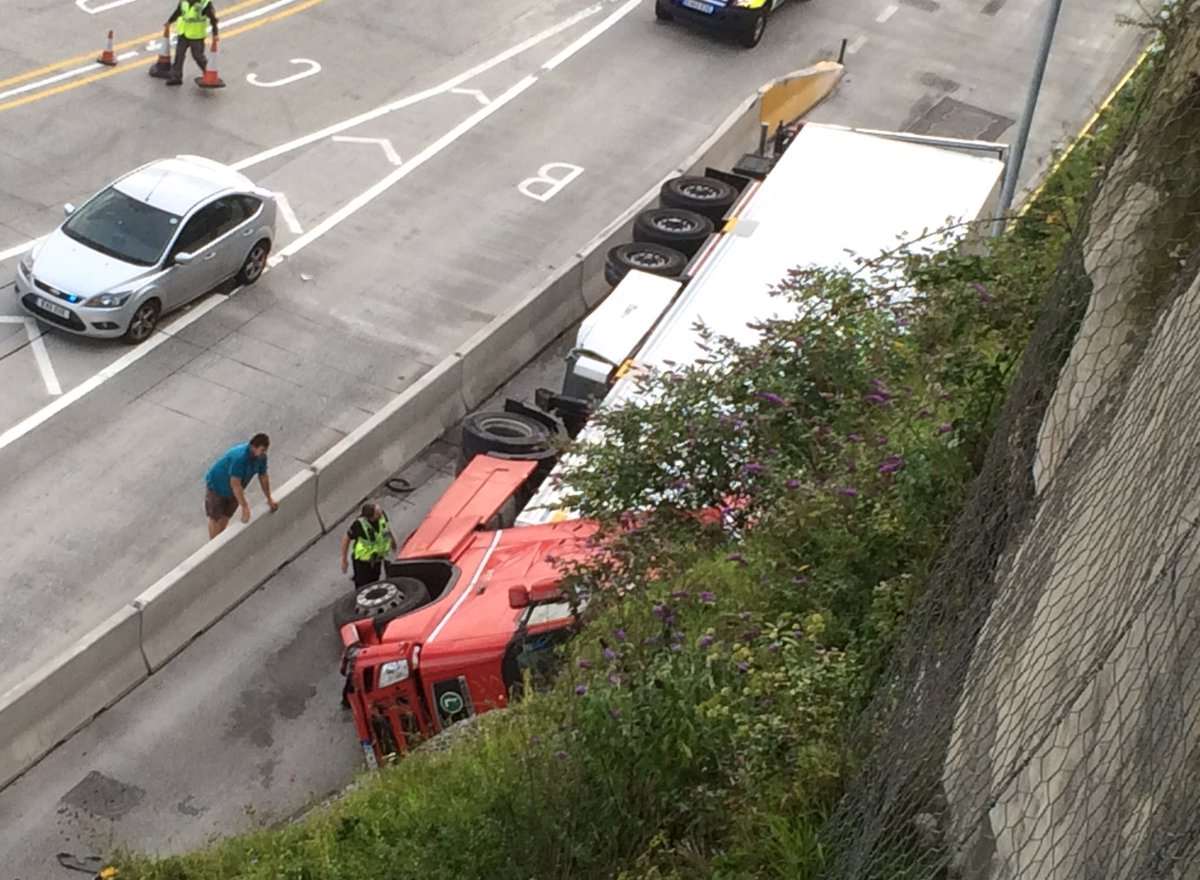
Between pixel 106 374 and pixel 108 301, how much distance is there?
0.79m

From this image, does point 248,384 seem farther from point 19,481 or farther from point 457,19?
point 457,19

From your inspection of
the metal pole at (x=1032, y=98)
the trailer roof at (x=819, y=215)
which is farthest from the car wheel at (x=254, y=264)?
the metal pole at (x=1032, y=98)

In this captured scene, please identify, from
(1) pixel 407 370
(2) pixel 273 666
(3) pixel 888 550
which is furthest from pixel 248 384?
(3) pixel 888 550

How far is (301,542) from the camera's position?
1617cm

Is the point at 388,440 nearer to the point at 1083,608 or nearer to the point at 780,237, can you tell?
the point at 780,237

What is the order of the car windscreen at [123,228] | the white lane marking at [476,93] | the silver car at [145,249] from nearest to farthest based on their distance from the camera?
the silver car at [145,249] < the car windscreen at [123,228] < the white lane marking at [476,93]

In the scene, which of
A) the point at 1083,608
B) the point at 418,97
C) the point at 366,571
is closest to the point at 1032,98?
the point at 366,571

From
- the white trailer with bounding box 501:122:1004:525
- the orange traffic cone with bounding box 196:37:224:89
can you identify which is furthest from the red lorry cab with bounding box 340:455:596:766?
the orange traffic cone with bounding box 196:37:224:89

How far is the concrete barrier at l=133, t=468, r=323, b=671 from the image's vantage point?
14469mm

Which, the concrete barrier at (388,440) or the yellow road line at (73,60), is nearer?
the concrete barrier at (388,440)

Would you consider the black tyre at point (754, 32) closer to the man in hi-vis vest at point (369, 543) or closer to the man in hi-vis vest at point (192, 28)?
the man in hi-vis vest at point (192, 28)

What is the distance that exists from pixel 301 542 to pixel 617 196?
27.4 ft

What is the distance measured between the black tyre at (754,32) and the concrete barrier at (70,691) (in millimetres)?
16218

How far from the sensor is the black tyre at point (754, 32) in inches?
1064
